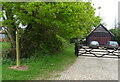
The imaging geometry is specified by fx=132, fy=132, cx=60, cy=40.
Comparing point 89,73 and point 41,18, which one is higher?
A: point 41,18

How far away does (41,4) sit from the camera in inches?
232

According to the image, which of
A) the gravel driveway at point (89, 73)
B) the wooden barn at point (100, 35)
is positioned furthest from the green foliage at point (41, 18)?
the wooden barn at point (100, 35)

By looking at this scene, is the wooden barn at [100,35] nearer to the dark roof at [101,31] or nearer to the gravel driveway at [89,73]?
the dark roof at [101,31]

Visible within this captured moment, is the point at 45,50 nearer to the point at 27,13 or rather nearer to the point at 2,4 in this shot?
the point at 27,13

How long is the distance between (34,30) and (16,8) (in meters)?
2.62

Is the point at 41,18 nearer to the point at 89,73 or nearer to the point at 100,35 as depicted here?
the point at 89,73

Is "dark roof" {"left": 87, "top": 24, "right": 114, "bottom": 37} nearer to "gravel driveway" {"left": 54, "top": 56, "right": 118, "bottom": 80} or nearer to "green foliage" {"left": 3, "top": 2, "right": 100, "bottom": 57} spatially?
"green foliage" {"left": 3, "top": 2, "right": 100, "bottom": 57}

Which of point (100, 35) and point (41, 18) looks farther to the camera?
point (100, 35)

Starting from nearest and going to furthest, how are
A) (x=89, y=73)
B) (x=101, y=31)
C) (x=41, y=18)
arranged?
(x=89, y=73) < (x=41, y=18) < (x=101, y=31)

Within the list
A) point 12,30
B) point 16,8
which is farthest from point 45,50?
point 16,8

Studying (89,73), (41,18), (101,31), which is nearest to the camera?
(89,73)

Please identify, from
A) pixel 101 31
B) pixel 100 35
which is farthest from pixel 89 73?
pixel 101 31

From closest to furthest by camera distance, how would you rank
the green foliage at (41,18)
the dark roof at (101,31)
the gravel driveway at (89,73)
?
the gravel driveway at (89,73)
the green foliage at (41,18)
the dark roof at (101,31)

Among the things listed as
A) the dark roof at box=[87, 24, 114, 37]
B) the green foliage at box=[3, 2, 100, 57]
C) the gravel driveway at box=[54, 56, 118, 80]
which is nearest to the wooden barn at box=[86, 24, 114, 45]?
the dark roof at box=[87, 24, 114, 37]
